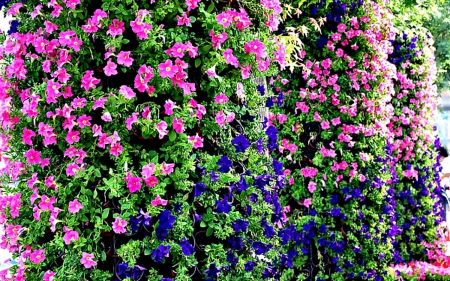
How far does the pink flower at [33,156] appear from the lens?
7.74 feet

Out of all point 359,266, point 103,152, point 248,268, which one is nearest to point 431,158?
point 359,266

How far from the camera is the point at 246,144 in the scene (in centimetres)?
245

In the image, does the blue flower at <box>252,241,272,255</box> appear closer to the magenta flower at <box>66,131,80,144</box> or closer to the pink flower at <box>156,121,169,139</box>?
the pink flower at <box>156,121,169,139</box>

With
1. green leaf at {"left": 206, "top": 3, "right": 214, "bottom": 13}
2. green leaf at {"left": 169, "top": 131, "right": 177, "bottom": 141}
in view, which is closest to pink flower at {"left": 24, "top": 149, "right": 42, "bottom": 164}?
green leaf at {"left": 169, "top": 131, "right": 177, "bottom": 141}

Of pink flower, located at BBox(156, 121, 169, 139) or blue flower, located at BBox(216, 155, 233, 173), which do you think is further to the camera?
blue flower, located at BBox(216, 155, 233, 173)

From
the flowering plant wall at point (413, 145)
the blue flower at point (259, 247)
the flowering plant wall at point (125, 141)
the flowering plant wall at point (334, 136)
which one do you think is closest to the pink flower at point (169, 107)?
the flowering plant wall at point (125, 141)

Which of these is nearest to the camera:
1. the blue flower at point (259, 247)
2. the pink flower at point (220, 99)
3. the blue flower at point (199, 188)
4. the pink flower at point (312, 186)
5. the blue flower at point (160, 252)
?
the blue flower at point (160, 252)

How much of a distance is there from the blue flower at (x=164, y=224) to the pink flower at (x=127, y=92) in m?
0.45

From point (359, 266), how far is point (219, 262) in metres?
2.73

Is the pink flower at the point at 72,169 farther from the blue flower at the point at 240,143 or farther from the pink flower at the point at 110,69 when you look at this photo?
the blue flower at the point at 240,143

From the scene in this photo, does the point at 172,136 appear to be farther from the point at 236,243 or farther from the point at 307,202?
the point at 307,202

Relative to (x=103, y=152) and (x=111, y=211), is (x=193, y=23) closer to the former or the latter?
(x=103, y=152)

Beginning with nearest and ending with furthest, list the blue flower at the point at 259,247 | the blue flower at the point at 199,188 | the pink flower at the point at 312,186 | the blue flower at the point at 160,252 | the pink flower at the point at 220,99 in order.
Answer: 1. the blue flower at the point at 160,252
2. the blue flower at the point at 199,188
3. the pink flower at the point at 220,99
4. the blue flower at the point at 259,247
5. the pink flower at the point at 312,186

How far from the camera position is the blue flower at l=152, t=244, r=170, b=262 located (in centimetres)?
220
